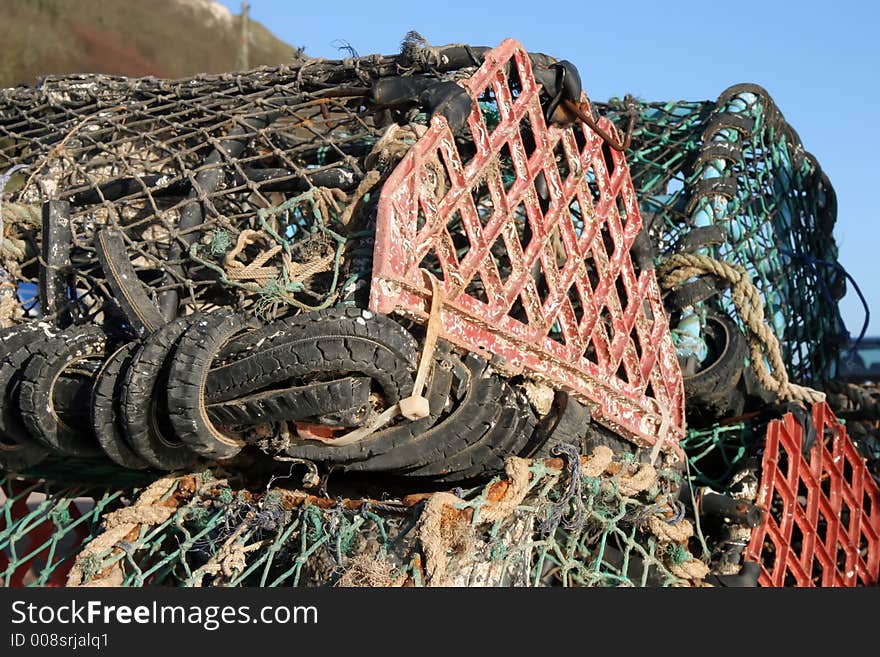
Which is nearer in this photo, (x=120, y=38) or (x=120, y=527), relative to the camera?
(x=120, y=527)

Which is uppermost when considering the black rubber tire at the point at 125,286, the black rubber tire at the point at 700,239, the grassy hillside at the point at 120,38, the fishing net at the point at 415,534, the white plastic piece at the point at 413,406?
the grassy hillside at the point at 120,38

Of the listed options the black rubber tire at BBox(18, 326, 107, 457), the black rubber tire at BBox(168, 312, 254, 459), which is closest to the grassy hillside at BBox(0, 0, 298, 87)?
the black rubber tire at BBox(18, 326, 107, 457)

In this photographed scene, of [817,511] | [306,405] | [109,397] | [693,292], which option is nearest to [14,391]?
[109,397]

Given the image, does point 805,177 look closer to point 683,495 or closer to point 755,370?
point 755,370

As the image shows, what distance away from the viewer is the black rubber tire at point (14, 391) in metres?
2.79

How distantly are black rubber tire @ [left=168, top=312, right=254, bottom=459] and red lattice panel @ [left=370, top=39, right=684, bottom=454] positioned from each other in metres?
0.40

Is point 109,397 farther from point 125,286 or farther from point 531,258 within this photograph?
point 531,258

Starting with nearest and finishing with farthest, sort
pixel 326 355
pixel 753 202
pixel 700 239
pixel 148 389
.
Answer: pixel 326 355
pixel 148 389
pixel 700 239
pixel 753 202

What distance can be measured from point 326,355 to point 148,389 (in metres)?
0.49

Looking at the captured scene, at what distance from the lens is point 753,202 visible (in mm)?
4488

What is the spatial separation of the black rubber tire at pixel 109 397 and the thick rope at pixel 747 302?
7.06 ft

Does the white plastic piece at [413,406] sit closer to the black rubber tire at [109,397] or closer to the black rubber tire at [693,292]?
the black rubber tire at [109,397]

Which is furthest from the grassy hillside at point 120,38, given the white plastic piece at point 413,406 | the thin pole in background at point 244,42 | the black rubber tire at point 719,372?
the white plastic piece at point 413,406

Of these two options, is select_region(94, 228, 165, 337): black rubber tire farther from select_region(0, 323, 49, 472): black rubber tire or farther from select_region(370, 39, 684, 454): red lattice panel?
select_region(370, 39, 684, 454): red lattice panel
